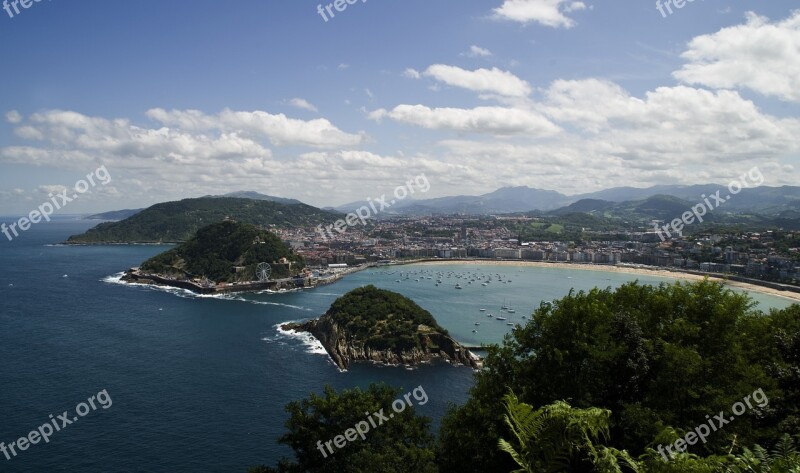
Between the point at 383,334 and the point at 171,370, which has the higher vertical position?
the point at 383,334

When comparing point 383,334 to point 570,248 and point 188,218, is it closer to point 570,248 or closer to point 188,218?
point 570,248

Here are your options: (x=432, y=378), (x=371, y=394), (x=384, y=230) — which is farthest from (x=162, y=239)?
(x=371, y=394)

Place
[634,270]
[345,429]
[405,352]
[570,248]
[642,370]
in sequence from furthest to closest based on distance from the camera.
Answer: [570,248] < [634,270] < [405,352] < [345,429] < [642,370]

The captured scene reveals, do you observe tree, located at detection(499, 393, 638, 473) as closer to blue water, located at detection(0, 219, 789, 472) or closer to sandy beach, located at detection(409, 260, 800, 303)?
blue water, located at detection(0, 219, 789, 472)

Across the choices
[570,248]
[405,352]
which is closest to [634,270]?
[570,248]

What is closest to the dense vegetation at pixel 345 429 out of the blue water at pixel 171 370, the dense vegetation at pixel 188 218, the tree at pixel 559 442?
the tree at pixel 559 442

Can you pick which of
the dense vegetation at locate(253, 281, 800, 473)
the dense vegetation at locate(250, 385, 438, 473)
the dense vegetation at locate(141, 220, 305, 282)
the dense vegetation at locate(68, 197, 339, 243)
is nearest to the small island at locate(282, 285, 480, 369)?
the dense vegetation at locate(250, 385, 438, 473)

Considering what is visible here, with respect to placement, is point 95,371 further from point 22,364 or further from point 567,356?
point 567,356

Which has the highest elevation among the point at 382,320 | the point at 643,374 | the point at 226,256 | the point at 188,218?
the point at 188,218
